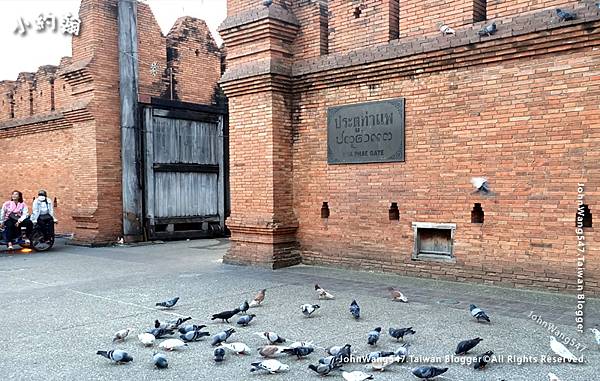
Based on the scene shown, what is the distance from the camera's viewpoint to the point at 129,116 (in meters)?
14.3

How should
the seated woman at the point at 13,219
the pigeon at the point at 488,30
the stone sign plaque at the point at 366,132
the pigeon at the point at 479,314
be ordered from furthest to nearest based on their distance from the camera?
the seated woman at the point at 13,219, the stone sign plaque at the point at 366,132, the pigeon at the point at 488,30, the pigeon at the point at 479,314

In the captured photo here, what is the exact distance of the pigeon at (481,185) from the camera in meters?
7.59

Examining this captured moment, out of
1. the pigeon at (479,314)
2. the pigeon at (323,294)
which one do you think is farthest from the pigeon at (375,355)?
the pigeon at (323,294)

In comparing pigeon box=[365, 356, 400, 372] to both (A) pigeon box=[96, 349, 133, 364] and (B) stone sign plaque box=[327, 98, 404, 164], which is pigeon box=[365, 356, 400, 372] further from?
(B) stone sign plaque box=[327, 98, 404, 164]

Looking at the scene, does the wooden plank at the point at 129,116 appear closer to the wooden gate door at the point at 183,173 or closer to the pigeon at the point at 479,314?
the wooden gate door at the point at 183,173

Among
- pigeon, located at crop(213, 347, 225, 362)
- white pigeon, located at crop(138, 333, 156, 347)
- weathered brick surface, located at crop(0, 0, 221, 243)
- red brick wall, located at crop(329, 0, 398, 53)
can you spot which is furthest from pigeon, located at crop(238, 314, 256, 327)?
weathered brick surface, located at crop(0, 0, 221, 243)

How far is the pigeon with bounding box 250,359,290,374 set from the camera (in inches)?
169

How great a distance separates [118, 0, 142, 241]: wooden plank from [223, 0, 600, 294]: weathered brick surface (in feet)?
16.5

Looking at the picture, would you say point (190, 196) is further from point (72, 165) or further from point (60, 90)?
point (60, 90)

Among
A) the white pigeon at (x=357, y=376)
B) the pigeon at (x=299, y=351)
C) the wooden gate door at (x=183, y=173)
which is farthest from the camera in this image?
the wooden gate door at (x=183, y=173)

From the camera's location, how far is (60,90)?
16.1 meters

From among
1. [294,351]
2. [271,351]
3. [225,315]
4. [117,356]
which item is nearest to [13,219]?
[225,315]

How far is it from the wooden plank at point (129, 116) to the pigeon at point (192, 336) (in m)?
9.60

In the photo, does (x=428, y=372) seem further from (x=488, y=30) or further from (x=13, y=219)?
(x=13, y=219)
